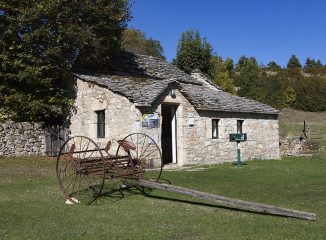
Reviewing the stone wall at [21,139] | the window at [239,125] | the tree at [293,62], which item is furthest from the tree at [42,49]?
the tree at [293,62]

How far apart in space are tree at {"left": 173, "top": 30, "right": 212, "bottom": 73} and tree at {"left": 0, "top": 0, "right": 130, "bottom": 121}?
16.4 m

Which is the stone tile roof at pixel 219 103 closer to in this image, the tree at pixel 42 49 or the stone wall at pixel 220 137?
the stone wall at pixel 220 137

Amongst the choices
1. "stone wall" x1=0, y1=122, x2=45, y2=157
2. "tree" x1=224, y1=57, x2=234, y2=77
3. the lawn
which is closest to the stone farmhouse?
"stone wall" x1=0, y1=122, x2=45, y2=157

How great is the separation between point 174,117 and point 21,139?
7.46 meters

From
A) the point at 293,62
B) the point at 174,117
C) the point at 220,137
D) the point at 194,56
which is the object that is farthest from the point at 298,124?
the point at 293,62

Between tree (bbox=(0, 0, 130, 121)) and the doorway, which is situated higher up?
tree (bbox=(0, 0, 130, 121))

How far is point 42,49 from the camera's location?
69.7 ft

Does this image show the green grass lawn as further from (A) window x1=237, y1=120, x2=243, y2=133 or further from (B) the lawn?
(B) the lawn

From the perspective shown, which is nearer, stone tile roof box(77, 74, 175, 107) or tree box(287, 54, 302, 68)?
stone tile roof box(77, 74, 175, 107)

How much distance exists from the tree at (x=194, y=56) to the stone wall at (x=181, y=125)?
1521cm

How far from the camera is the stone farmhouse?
19031mm

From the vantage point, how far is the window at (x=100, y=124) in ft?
67.0

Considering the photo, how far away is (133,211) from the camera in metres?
9.48

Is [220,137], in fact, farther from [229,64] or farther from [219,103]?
[229,64]
